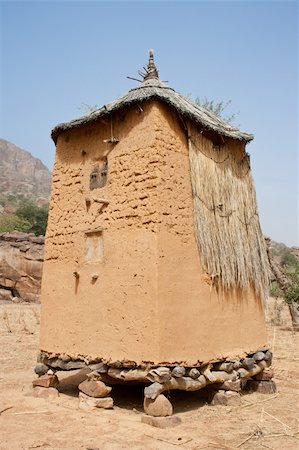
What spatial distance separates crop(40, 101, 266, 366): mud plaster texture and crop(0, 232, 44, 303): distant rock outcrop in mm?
15188

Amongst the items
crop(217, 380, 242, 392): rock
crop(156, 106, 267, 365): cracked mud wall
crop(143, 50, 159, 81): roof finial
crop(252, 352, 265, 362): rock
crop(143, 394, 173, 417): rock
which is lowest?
crop(143, 394, 173, 417): rock

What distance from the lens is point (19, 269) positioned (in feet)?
70.4

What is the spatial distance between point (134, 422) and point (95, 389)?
0.82 metres

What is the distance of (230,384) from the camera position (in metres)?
6.07

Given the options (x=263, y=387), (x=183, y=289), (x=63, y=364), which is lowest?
(x=263, y=387)

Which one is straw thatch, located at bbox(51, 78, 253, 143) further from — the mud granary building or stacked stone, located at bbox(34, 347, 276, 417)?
stacked stone, located at bbox(34, 347, 276, 417)

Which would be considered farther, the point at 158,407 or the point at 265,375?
the point at 265,375

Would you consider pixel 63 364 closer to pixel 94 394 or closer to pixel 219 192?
pixel 94 394

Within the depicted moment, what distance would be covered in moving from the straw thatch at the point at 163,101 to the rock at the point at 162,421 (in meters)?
4.01

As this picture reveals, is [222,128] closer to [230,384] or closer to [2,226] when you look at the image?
[230,384]

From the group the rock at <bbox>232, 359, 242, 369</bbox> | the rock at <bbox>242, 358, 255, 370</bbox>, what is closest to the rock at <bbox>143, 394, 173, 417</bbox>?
the rock at <bbox>232, 359, 242, 369</bbox>

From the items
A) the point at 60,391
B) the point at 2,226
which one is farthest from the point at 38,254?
the point at 60,391

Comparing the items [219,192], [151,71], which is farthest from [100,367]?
[151,71]

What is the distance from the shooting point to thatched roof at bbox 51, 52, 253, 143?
588 cm
